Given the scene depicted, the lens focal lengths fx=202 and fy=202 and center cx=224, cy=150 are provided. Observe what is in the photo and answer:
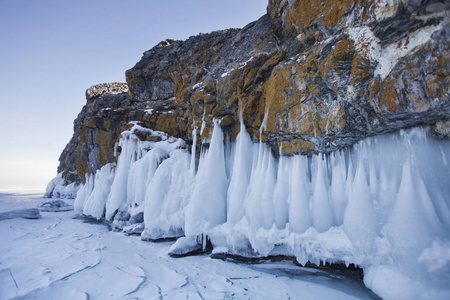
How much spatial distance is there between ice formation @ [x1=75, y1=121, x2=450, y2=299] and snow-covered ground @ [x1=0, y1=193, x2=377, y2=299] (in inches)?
19.0

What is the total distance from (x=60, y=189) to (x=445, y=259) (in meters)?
37.3

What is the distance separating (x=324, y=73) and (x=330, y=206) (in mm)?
3311

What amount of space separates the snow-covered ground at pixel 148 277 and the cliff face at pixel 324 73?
3349 mm

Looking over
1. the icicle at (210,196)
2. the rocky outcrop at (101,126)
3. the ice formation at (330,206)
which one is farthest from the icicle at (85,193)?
the icicle at (210,196)

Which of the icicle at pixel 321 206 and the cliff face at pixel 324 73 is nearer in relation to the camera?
the cliff face at pixel 324 73

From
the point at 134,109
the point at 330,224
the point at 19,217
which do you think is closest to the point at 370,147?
the point at 330,224

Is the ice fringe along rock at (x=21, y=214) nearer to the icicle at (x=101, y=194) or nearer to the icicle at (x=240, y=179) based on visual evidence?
the icicle at (x=101, y=194)

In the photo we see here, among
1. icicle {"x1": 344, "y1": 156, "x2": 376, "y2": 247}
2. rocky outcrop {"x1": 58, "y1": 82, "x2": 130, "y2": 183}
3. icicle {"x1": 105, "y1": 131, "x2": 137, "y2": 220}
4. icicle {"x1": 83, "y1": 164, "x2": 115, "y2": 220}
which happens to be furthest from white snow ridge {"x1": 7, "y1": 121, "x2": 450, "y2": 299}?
rocky outcrop {"x1": 58, "y1": 82, "x2": 130, "y2": 183}

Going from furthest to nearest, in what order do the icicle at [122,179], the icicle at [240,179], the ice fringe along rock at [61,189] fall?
the ice fringe along rock at [61,189] → the icicle at [122,179] → the icicle at [240,179]

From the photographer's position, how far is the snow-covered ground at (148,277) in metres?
4.12

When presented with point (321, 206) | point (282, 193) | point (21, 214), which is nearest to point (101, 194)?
point (21, 214)

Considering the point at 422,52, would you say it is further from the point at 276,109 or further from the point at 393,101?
the point at 276,109

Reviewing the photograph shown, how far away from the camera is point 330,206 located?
516cm

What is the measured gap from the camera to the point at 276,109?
635 centimetres
